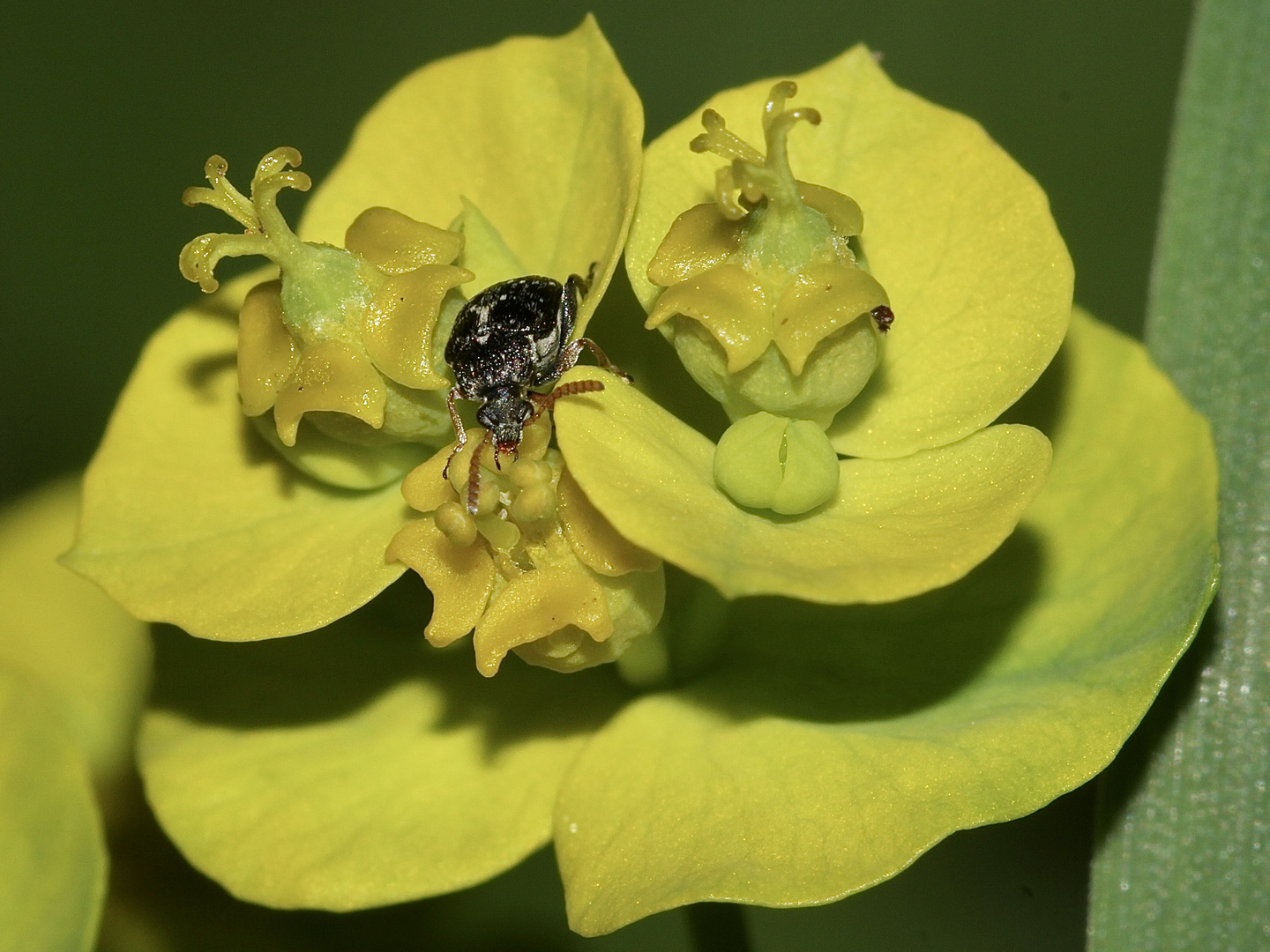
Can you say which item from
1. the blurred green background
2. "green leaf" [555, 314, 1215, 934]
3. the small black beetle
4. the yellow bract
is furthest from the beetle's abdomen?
the blurred green background

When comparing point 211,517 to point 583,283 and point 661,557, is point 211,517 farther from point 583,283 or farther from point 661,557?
point 661,557

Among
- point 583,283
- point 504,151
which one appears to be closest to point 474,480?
point 583,283

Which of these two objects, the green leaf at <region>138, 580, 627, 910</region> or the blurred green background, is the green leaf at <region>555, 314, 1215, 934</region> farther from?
the blurred green background

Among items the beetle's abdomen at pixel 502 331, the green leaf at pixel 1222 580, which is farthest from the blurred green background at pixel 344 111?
the beetle's abdomen at pixel 502 331

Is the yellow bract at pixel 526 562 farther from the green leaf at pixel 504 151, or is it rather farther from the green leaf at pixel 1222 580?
the green leaf at pixel 1222 580

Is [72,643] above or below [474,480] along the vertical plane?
below

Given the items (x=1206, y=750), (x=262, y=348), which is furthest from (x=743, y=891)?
(x=262, y=348)
